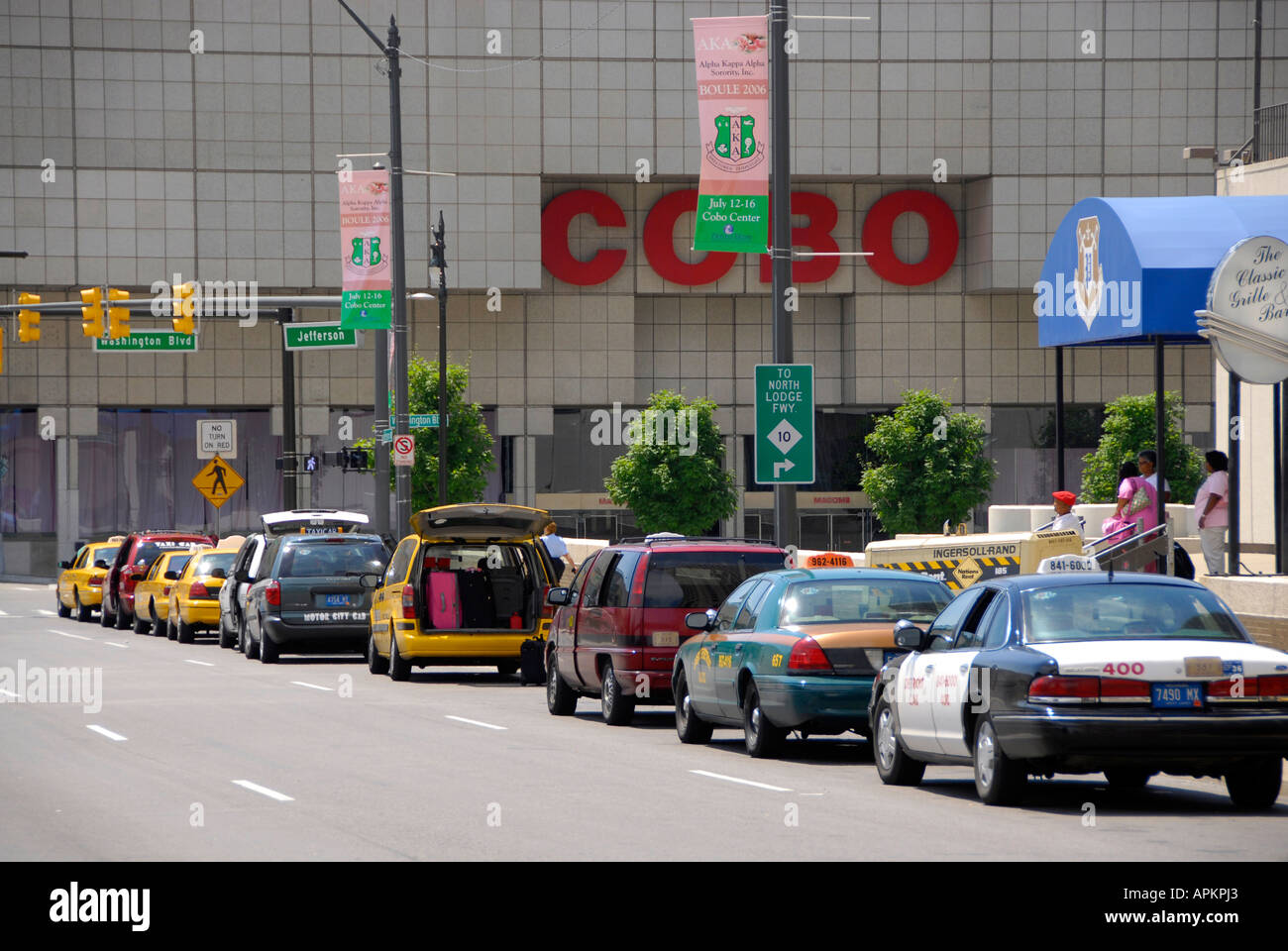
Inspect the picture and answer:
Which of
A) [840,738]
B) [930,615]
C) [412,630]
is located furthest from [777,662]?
[412,630]

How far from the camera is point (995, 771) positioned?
489 inches

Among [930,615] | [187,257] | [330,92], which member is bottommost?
[930,615]

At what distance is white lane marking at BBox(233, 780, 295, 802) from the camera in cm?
1283

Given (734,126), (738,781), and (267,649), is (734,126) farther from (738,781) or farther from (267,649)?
(267,649)

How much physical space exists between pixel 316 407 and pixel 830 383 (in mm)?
19228

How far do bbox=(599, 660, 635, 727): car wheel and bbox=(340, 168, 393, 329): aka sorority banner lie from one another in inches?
702

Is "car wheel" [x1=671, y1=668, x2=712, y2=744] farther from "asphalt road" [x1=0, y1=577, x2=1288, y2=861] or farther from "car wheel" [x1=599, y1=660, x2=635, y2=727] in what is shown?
"car wheel" [x1=599, y1=660, x2=635, y2=727]

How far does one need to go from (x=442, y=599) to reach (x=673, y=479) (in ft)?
123

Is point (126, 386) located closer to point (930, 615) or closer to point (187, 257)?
point (187, 257)

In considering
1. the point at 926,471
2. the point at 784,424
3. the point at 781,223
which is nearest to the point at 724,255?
the point at 926,471

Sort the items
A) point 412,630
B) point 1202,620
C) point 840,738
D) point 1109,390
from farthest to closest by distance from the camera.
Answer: point 1109,390
point 412,630
point 840,738
point 1202,620

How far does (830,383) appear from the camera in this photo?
74562 mm

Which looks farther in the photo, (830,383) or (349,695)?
(830,383)

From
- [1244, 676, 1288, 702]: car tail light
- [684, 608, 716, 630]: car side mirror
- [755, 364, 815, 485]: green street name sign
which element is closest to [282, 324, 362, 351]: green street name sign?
[755, 364, 815, 485]: green street name sign
